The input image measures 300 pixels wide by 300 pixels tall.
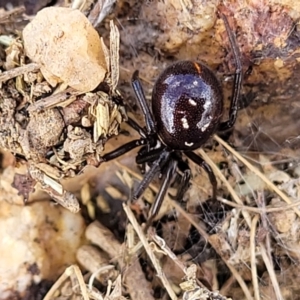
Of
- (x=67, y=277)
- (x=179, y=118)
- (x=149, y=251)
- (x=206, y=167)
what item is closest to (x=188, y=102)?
(x=179, y=118)

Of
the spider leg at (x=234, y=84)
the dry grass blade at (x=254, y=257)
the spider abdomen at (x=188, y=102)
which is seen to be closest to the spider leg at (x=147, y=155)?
the spider abdomen at (x=188, y=102)

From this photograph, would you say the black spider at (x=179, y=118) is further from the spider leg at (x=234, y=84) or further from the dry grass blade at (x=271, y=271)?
the dry grass blade at (x=271, y=271)

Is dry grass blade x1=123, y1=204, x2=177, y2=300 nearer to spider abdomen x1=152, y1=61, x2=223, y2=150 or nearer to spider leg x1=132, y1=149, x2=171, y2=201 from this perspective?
spider leg x1=132, y1=149, x2=171, y2=201

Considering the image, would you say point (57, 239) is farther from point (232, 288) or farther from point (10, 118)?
point (232, 288)

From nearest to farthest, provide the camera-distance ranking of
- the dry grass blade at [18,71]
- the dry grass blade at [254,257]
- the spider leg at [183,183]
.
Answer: the dry grass blade at [18,71] → the dry grass blade at [254,257] → the spider leg at [183,183]

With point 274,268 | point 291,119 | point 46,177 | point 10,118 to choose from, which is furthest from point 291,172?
point 10,118

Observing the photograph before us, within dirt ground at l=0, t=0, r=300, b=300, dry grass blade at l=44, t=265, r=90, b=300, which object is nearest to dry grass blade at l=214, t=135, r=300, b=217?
dirt ground at l=0, t=0, r=300, b=300
